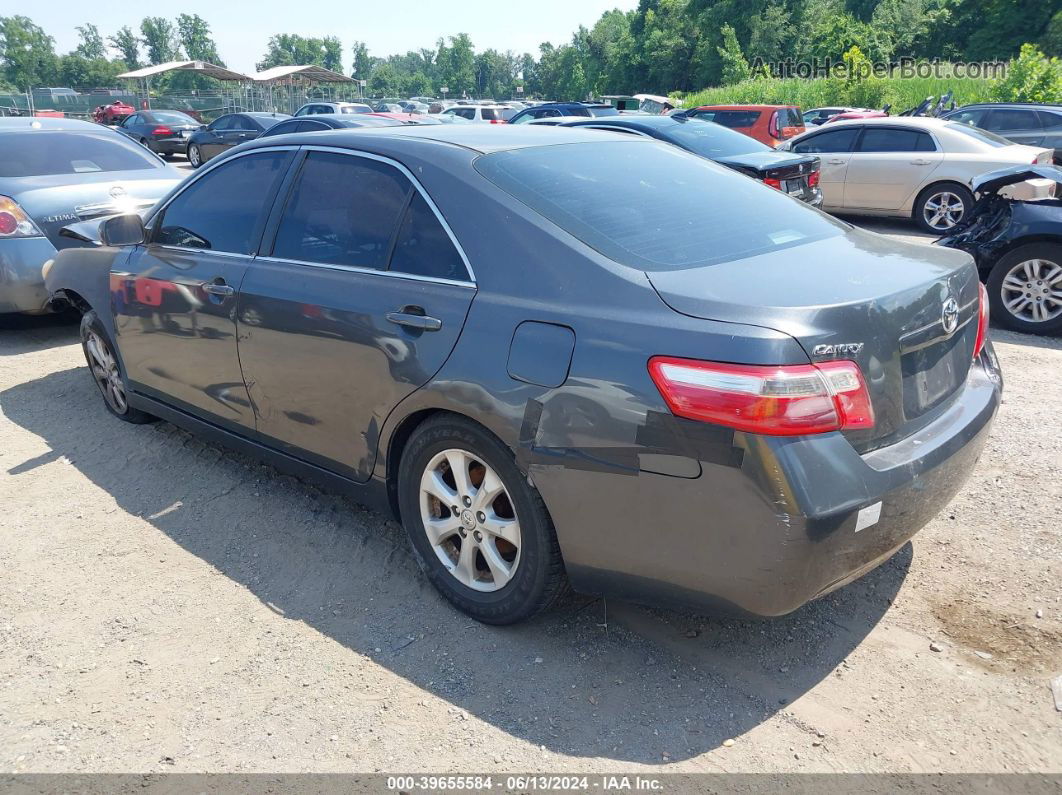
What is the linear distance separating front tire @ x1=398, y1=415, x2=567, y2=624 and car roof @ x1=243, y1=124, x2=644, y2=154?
1.14 meters

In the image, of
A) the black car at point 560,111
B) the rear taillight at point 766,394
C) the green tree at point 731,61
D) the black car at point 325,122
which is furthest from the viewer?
the green tree at point 731,61

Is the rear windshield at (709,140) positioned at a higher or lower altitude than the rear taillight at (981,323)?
higher

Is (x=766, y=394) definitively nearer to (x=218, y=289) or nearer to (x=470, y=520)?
(x=470, y=520)

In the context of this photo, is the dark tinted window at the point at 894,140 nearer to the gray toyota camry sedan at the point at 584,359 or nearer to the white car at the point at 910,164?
the white car at the point at 910,164

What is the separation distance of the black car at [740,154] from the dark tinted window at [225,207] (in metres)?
5.80

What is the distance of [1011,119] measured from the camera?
1490cm

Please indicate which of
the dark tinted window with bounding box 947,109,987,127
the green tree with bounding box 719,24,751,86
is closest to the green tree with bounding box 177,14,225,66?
the green tree with bounding box 719,24,751,86

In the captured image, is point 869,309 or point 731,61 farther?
point 731,61

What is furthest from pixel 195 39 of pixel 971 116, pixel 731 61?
pixel 971 116

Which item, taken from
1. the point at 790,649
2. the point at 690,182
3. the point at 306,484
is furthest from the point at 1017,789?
the point at 306,484

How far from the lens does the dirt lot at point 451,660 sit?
8.25 ft

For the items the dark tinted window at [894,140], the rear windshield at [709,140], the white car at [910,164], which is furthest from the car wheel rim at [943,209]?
the rear windshield at [709,140]

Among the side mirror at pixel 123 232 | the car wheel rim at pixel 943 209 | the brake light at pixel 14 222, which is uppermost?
the side mirror at pixel 123 232

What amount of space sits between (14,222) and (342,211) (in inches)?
189
